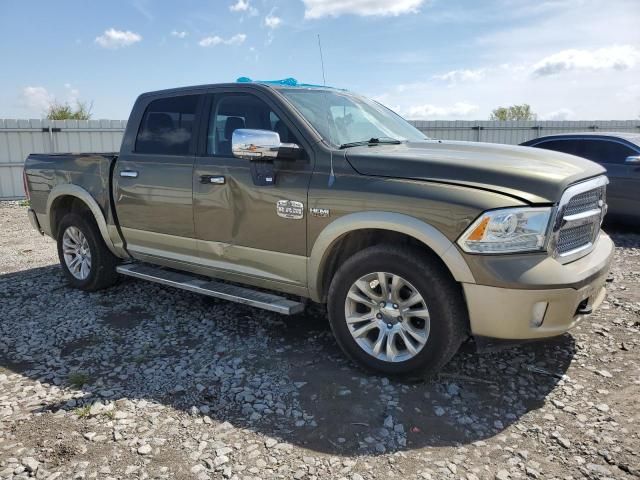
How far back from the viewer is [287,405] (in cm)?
334

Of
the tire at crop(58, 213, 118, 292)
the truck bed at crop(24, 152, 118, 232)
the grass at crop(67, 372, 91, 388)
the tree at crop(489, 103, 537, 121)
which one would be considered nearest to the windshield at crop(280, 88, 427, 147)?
the truck bed at crop(24, 152, 118, 232)

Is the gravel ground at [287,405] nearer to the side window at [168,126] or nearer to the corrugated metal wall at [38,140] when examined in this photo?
the side window at [168,126]

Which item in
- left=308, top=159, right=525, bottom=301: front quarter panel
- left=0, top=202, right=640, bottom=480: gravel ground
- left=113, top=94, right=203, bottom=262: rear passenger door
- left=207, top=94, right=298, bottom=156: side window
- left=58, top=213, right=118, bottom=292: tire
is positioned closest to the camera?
left=0, top=202, right=640, bottom=480: gravel ground

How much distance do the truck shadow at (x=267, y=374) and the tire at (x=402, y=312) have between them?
0.19 metres

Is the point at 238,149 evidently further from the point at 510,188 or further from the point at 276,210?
the point at 510,188

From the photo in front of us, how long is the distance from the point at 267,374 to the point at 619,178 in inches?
257

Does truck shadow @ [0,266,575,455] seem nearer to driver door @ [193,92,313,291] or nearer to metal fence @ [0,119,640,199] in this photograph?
driver door @ [193,92,313,291]

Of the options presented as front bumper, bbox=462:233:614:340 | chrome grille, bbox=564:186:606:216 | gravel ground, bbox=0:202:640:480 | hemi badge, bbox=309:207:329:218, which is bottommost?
gravel ground, bbox=0:202:640:480

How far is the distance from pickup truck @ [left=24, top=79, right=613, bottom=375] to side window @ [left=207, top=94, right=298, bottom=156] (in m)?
0.01

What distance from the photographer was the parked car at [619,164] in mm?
7695

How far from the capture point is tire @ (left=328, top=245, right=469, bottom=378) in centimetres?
326

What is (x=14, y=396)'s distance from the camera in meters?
3.56

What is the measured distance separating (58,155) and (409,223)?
4340 mm

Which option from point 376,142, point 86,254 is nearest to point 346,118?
point 376,142
